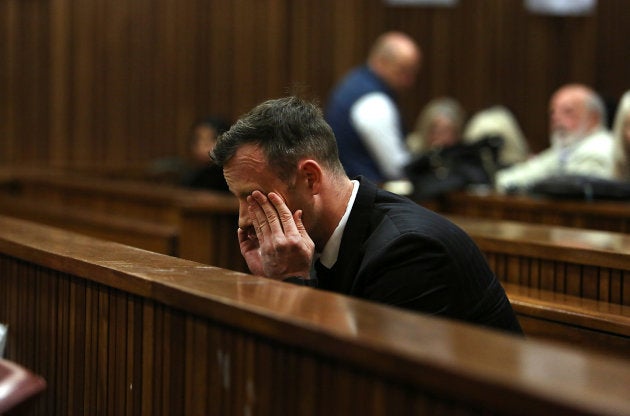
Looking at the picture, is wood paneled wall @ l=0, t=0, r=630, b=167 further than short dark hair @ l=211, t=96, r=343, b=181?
Yes

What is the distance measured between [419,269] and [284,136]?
47 centimetres

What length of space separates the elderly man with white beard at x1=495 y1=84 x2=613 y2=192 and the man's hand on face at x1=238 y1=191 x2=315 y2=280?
3.82m

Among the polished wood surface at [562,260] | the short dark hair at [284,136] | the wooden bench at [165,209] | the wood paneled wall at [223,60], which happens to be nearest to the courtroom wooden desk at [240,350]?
the short dark hair at [284,136]

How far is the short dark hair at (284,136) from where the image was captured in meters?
2.28

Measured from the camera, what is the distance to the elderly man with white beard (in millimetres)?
5961

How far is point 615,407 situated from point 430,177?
464 cm

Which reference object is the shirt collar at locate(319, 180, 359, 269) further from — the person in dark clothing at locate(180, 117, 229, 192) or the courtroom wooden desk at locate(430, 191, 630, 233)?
the person in dark clothing at locate(180, 117, 229, 192)

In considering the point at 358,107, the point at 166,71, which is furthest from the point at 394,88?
the point at 166,71

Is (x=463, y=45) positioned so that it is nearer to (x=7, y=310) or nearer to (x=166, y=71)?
(x=166, y=71)

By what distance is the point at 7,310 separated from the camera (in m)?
2.78

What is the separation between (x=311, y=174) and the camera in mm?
2293

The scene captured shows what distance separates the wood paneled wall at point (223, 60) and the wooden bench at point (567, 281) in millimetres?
5396

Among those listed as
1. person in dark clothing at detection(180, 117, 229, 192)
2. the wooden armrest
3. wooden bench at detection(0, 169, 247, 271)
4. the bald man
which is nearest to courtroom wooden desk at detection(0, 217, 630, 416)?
the wooden armrest

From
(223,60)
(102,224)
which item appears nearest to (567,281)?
(102,224)
